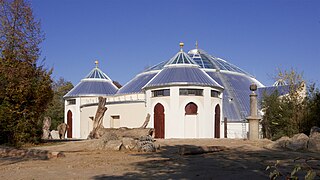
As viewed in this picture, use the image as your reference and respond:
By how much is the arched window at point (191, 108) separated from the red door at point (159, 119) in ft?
7.50

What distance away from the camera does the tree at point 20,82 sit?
811 inches

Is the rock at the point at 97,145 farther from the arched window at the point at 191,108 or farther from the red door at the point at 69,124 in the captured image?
the red door at the point at 69,124

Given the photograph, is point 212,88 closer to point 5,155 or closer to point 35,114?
point 35,114

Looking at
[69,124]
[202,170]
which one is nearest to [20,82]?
[202,170]

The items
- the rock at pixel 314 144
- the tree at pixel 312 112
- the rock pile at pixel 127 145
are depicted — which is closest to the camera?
the rock at pixel 314 144

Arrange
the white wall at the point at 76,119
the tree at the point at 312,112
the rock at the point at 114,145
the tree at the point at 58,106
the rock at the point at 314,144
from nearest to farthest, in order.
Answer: the rock at the point at 314,144, the rock at the point at 114,145, the tree at the point at 312,112, the white wall at the point at 76,119, the tree at the point at 58,106

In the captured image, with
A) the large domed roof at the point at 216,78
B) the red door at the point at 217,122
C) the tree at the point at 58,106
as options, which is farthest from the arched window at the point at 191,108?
the tree at the point at 58,106

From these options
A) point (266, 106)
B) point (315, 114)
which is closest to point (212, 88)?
point (266, 106)

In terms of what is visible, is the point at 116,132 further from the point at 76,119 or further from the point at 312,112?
the point at 76,119

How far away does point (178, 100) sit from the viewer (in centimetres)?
3428

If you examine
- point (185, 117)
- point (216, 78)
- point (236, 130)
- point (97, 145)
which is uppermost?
point (216, 78)

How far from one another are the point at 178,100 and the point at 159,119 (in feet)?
8.44

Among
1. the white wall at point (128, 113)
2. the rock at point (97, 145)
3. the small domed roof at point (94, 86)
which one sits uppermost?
the small domed roof at point (94, 86)

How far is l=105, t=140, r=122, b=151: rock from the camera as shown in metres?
17.7
